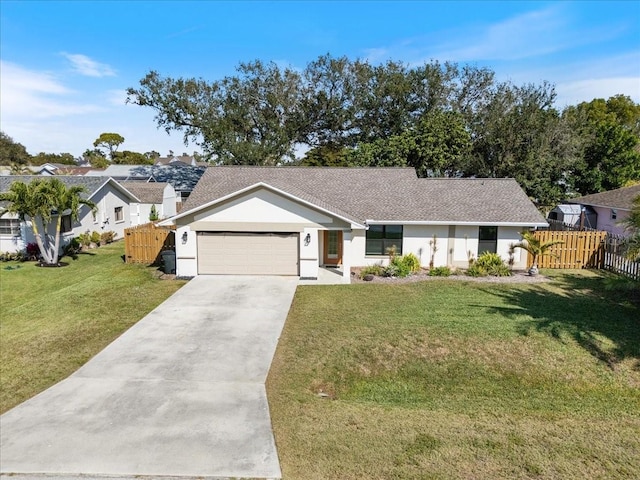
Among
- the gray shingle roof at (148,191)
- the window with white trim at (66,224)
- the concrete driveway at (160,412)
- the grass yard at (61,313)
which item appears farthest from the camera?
the gray shingle roof at (148,191)

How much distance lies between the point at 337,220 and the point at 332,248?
287 centimetres

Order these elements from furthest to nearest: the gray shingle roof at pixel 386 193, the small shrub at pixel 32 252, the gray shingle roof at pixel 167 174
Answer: the gray shingle roof at pixel 167 174 < the small shrub at pixel 32 252 < the gray shingle roof at pixel 386 193

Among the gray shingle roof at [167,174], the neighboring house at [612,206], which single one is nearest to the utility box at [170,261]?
the neighboring house at [612,206]

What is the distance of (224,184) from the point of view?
69.8ft

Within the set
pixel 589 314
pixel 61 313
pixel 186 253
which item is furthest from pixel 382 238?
pixel 61 313

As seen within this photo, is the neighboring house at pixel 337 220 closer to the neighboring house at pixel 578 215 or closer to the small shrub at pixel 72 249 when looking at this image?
the small shrub at pixel 72 249

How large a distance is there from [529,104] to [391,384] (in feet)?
110

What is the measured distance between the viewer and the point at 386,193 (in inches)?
827

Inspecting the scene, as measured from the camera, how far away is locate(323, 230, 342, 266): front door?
64.8 ft

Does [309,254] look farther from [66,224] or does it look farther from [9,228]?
[9,228]

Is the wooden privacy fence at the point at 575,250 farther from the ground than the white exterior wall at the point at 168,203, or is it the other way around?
the white exterior wall at the point at 168,203

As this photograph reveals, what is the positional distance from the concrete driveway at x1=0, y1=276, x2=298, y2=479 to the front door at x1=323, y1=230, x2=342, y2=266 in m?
7.69

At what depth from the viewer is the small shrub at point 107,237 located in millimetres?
27250

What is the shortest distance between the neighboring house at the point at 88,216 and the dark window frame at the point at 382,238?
1515 cm
